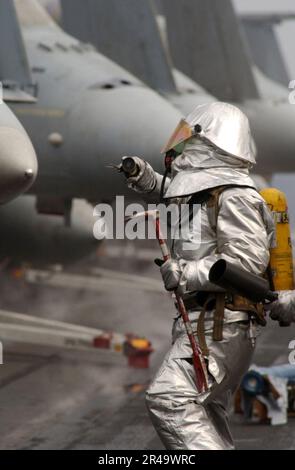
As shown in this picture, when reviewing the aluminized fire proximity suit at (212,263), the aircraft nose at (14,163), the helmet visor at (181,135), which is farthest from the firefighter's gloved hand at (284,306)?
the aircraft nose at (14,163)

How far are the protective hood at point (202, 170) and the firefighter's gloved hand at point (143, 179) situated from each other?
26 cm

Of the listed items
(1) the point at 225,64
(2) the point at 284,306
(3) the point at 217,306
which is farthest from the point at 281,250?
(1) the point at 225,64

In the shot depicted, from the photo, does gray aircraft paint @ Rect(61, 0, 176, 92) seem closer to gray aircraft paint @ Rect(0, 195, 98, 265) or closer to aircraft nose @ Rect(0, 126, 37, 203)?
gray aircraft paint @ Rect(0, 195, 98, 265)

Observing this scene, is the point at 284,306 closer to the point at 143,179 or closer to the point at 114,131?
the point at 143,179

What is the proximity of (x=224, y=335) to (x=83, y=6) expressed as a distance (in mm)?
10638

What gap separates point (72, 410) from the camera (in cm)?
1147

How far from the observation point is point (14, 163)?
410 inches

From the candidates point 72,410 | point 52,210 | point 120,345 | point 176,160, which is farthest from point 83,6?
point 176,160

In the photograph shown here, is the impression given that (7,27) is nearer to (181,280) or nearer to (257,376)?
(257,376)

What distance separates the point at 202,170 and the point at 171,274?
660 millimetres

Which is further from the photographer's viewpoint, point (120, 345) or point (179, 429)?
point (120, 345)

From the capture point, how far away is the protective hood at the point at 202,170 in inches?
264

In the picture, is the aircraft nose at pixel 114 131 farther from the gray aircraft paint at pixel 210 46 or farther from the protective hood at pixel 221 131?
the protective hood at pixel 221 131

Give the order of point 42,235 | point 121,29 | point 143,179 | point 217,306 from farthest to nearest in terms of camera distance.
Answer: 1. point 121,29
2. point 42,235
3. point 143,179
4. point 217,306
